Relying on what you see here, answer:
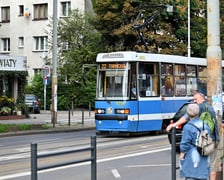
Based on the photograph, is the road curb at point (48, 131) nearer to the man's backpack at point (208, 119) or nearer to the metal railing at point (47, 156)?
the man's backpack at point (208, 119)

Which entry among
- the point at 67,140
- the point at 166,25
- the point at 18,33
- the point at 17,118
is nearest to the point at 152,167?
the point at 67,140

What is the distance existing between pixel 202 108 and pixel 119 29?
37.0 m

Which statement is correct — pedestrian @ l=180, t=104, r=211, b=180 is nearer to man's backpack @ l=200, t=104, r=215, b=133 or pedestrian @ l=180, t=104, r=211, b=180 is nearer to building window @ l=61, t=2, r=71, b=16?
man's backpack @ l=200, t=104, r=215, b=133

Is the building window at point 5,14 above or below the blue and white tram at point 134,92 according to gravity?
above

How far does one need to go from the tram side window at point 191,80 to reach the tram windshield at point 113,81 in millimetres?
4199

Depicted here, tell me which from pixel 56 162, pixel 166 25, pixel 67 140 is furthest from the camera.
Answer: pixel 166 25

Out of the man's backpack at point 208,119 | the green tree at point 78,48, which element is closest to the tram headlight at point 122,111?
the man's backpack at point 208,119

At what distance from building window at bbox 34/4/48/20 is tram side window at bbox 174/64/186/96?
36.2m

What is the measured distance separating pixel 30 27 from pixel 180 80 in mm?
37557

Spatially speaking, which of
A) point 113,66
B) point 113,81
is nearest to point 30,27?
point 113,66

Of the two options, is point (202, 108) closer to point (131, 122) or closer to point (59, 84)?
point (131, 122)

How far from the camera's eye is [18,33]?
61.0 m

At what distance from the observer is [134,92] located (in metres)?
22.1

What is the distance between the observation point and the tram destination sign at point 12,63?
34.9 meters
